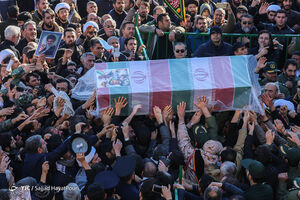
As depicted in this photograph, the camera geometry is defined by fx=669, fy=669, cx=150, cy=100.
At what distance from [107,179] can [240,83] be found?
296 cm

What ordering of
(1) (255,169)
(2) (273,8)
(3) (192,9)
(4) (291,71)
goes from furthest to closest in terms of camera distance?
(3) (192,9)
(2) (273,8)
(4) (291,71)
(1) (255,169)

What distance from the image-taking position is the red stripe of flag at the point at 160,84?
1036 centimetres

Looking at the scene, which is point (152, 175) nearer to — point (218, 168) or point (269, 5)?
point (218, 168)

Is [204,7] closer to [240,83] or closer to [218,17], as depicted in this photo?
[218,17]

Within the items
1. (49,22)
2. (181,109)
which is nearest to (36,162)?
(181,109)

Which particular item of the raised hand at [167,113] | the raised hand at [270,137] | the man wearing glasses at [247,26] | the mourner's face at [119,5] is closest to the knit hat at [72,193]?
the raised hand at [167,113]

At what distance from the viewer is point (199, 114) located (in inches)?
411

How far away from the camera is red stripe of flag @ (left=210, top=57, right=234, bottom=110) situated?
10430 millimetres

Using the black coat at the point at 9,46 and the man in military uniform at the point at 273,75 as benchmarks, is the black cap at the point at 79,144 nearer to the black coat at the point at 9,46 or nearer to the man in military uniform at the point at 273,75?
the man in military uniform at the point at 273,75

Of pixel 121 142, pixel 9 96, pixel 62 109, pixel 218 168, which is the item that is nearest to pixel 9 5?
pixel 9 96

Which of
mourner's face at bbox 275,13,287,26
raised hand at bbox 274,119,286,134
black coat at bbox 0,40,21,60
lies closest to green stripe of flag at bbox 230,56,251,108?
raised hand at bbox 274,119,286,134

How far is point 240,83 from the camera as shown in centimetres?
1046

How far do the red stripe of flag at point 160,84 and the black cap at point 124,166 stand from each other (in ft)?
5.10

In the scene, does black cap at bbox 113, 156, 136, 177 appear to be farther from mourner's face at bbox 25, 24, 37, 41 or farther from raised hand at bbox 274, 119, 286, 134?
mourner's face at bbox 25, 24, 37, 41
